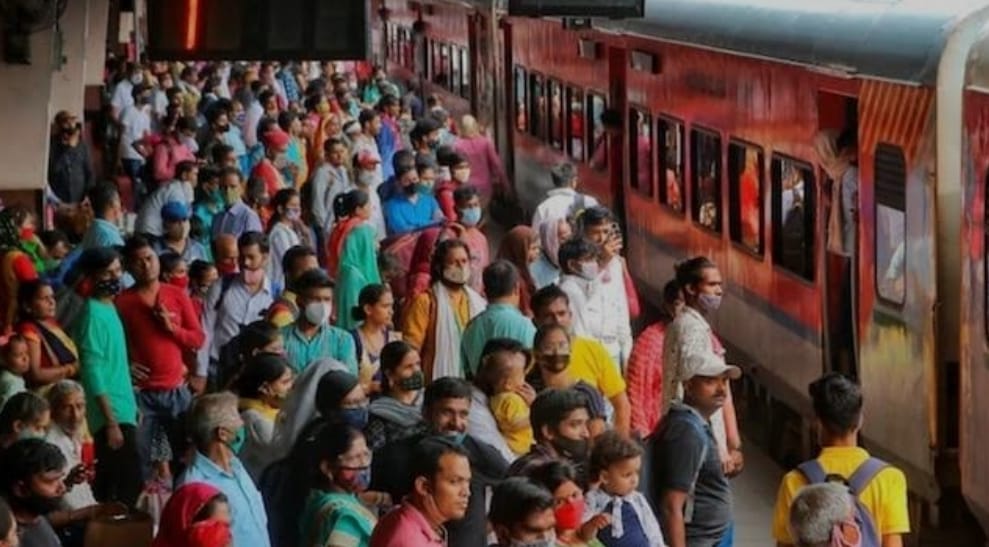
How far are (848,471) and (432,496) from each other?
4.64ft

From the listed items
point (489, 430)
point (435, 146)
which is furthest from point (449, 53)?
point (489, 430)

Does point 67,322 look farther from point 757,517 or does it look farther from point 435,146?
point 435,146

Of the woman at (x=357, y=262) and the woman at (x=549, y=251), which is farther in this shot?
Result: the woman at (x=549, y=251)

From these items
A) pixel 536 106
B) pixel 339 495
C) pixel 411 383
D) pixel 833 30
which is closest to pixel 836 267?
pixel 833 30

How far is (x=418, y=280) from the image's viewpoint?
14.1 m

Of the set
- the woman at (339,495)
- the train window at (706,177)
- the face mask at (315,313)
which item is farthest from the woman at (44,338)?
the train window at (706,177)

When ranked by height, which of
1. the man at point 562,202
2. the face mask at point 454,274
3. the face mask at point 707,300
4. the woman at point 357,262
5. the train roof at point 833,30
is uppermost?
the train roof at point 833,30

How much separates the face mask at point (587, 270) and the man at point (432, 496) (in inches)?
178

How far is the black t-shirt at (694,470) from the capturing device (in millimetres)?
9492

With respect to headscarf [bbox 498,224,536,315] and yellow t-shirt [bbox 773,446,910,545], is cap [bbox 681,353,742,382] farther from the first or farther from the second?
headscarf [bbox 498,224,536,315]

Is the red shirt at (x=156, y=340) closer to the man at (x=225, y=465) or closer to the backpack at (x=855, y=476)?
the man at (x=225, y=465)

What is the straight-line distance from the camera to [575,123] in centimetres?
2459

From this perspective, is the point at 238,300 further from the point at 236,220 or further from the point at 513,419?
the point at 513,419

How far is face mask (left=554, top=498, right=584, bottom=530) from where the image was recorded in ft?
26.9
